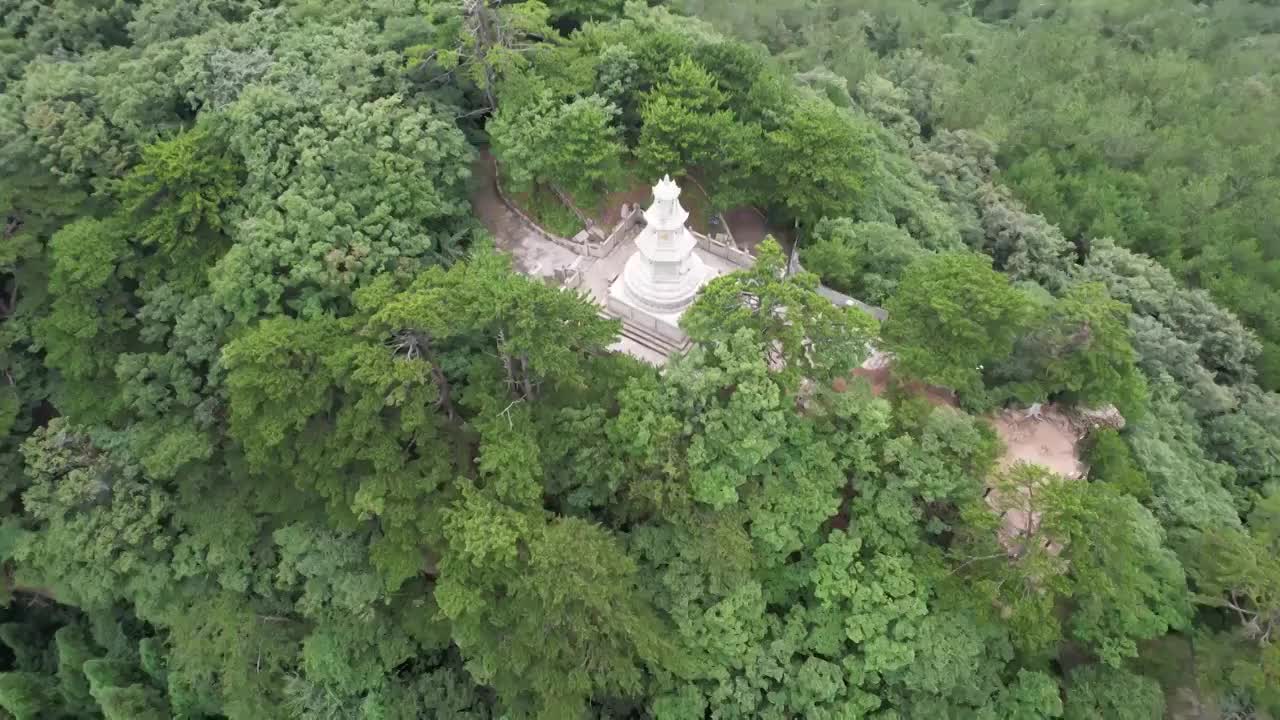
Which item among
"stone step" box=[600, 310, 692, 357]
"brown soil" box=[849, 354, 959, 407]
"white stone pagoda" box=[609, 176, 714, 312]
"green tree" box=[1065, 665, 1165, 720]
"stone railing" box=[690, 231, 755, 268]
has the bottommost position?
"green tree" box=[1065, 665, 1165, 720]

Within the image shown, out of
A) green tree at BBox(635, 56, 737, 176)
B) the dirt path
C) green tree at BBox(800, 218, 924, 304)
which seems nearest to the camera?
green tree at BBox(800, 218, 924, 304)

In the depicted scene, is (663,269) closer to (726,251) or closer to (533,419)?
(726,251)

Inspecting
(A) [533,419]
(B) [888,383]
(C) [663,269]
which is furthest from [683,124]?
(A) [533,419]

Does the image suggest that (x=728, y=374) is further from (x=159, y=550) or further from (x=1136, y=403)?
(x=159, y=550)

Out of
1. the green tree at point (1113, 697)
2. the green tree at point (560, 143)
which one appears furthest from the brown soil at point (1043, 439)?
the green tree at point (560, 143)

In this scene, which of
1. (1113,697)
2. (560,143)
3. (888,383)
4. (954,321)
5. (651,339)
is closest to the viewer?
(1113,697)

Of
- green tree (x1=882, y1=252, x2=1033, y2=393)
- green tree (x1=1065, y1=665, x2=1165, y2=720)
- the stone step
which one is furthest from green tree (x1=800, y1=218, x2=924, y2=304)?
green tree (x1=1065, y1=665, x2=1165, y2=720)

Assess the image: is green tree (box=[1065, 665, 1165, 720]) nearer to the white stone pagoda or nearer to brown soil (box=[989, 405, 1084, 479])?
brown soil (box=[989, 405, 1084, 479])
